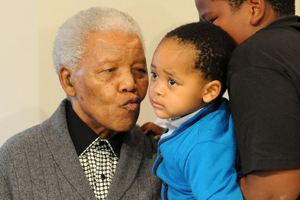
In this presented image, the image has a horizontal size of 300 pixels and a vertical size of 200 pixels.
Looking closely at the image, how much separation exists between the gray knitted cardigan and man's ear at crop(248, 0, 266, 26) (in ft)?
2.66

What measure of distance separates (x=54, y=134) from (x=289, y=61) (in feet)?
3.39

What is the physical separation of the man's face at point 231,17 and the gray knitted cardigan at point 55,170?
0.72m

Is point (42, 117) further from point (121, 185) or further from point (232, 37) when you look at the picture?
point (232, 37)

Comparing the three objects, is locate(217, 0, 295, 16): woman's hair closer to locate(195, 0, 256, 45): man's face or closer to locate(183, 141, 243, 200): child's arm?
locate(195, 0, 256, 45): man's face

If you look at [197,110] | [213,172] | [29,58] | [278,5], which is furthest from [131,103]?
[29,58]

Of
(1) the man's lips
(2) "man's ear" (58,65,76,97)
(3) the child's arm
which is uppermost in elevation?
(2) "man's ear" (58,65,76,97)

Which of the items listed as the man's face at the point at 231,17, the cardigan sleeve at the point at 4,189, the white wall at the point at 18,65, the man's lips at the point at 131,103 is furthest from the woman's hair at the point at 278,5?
the white wall at the point at 18,65

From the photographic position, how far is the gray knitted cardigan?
1.46 metres

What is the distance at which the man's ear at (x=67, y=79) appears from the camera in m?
1.62

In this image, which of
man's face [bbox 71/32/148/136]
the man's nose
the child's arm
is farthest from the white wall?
the child's arm

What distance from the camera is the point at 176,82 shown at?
123 cm

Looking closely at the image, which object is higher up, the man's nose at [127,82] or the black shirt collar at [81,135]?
the man's nose at [127,82]

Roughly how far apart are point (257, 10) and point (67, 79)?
2.89ft

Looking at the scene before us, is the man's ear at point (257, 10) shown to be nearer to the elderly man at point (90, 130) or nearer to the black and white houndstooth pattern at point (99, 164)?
the elderly man at point (90, 130)
